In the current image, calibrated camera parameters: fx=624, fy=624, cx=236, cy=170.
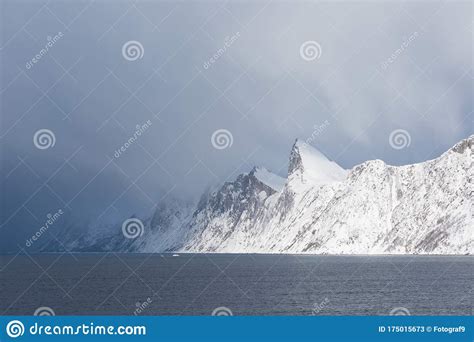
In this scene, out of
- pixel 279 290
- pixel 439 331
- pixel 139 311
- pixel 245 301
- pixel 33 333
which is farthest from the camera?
pixel 279 290

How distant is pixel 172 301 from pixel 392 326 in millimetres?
78860

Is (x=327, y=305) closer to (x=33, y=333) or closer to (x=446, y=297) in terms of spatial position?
(x=446, y=297)

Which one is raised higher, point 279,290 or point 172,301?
point 279,290

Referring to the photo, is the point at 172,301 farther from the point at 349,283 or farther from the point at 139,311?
the point at 349,283

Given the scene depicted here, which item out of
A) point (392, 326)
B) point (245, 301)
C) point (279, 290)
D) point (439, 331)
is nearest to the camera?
point (439, 331)

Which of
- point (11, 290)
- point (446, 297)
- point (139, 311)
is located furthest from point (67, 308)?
point (446, 297)

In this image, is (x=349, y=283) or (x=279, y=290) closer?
(x=279, y=290)

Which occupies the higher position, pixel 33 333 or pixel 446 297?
pixel 446 297

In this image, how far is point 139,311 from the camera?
105m

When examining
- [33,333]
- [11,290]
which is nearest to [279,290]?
[11,290]

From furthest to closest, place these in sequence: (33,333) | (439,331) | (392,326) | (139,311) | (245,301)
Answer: (245,301) < (139,311) < (392,326) < (439,331) < (33,333)

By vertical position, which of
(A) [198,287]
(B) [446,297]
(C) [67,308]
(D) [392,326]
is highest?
(B) [446,297]

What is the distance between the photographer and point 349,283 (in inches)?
6220

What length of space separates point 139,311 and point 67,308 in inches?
578
